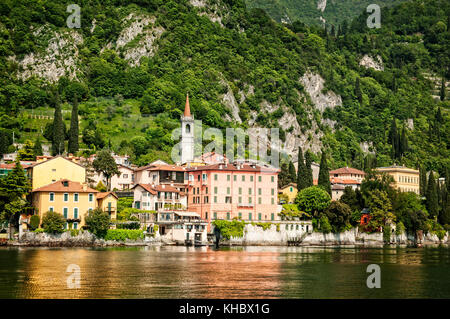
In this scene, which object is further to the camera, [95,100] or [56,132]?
[95,100]

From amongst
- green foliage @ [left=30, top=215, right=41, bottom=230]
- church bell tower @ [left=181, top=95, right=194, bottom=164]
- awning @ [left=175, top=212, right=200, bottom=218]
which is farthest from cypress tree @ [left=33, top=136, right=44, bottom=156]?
green foliage @ [left=30, top=215, right=41, bottom=230]

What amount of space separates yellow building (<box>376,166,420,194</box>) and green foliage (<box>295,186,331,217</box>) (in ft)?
137

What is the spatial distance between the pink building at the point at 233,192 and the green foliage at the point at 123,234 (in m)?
10.9

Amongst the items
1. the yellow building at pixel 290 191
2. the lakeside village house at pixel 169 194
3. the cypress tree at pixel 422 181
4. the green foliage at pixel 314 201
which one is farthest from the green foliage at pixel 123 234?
the cypress tree at pixel 422 181

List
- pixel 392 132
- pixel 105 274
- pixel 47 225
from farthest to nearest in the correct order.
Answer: pixel 392 132 → pixel 47 225 → pixel 105 274

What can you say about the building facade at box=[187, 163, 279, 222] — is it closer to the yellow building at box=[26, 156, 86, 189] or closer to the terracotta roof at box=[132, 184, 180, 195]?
the terracotta roof at box=[132, 184, 180, 195]

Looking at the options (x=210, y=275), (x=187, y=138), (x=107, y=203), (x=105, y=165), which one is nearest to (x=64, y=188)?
(x=107, y=203)

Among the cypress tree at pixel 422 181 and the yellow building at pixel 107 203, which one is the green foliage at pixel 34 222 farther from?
the cypress tree at pixel 422 181

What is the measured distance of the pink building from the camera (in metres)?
96.8

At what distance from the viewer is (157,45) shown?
17825 cm

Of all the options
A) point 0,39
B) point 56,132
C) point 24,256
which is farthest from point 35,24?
point 24,256

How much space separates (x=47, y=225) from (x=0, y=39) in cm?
9092

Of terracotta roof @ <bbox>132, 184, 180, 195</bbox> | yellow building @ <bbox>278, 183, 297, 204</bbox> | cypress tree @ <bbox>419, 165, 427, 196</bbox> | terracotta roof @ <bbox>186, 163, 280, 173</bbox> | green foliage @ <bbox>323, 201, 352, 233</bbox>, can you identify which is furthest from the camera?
cypress tree @ <bbox>419, 165, 427, 196</bbox>

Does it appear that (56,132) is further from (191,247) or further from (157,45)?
(157,45)
